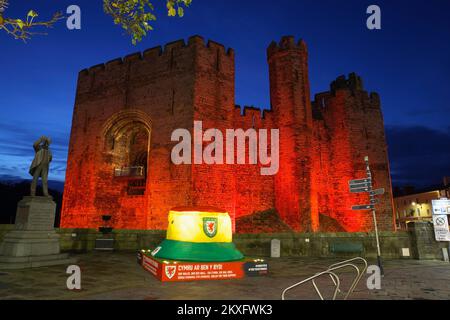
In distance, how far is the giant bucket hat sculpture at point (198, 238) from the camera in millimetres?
5523

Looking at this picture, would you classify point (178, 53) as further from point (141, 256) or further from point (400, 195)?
point (400, 195)

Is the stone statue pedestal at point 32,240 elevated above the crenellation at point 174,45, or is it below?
below

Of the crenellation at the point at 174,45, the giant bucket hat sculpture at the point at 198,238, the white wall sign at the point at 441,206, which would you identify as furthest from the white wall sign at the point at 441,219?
the crenellation at the point at 174,45

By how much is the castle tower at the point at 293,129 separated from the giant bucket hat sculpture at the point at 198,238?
30.3ft

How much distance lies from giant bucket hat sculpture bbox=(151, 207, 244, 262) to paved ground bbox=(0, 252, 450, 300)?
0.53 m

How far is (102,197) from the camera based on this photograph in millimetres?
15516

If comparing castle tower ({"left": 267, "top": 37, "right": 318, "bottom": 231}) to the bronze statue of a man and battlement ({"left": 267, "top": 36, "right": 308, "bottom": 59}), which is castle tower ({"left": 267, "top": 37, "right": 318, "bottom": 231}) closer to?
battlement ({"left": 267, "top": 36, "right": 308, "bottom": 59})

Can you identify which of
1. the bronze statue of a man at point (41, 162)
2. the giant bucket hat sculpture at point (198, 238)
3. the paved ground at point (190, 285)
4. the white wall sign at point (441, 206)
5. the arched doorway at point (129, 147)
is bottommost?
the paved ground at point (190, 285)

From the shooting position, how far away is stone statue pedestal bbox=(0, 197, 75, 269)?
6397mm

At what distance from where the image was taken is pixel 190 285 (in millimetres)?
4824

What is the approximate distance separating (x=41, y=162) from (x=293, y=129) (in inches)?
470

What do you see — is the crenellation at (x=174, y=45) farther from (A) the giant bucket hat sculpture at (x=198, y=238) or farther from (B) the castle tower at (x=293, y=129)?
(A) the giant bucket hat sculpture at (x=198, y=238)

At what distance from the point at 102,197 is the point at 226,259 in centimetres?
1206
